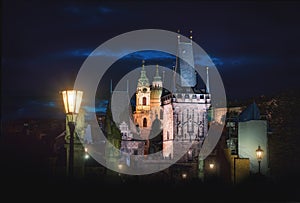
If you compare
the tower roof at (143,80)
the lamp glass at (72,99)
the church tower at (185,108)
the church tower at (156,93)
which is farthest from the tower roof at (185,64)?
the lamp glass at (72,99)

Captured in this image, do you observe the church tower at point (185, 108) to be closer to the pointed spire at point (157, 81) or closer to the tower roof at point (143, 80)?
the pointed spire at point (157, 81)

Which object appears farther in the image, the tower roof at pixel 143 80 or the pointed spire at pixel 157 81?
the tower roof at pixel 143 80

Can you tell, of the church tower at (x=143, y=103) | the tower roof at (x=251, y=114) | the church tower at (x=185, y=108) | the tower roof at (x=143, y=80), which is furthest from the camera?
the tower roof at (x=143, y=80)

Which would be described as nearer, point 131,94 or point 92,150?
point 92,150

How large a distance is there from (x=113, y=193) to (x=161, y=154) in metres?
68.2

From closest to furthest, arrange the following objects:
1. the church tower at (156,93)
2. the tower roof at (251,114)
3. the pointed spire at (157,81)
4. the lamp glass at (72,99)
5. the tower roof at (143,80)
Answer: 1. the lamp glass at (72,99)
2. the tower roof at (251,114)
3. the church tower at (156,93)
4. the pointed spire at (157,81)
5. the tower roof at (143,80)

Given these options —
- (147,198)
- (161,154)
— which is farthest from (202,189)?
(161,154)

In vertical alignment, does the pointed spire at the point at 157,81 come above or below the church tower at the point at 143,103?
above

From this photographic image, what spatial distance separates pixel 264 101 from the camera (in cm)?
6450

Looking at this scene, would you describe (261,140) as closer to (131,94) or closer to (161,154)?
(161,154)

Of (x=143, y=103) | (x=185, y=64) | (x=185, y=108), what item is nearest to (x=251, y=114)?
(x=185, y=108)

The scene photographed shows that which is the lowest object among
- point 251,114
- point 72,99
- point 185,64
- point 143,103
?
point 72,99

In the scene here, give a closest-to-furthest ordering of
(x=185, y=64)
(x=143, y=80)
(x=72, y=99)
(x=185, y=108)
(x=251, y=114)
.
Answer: (x=72, y=99) < (x=251, y=114) < (x=185, y=108) < (x=185, y=64) < (x=143, y=80)

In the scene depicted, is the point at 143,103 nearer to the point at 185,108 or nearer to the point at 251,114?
the point at 185,108
